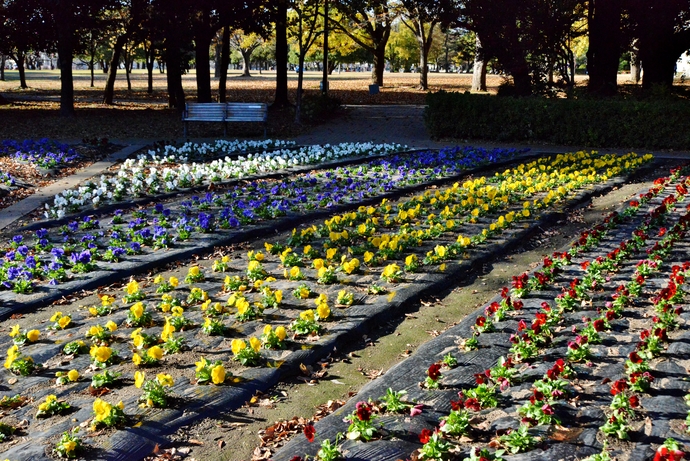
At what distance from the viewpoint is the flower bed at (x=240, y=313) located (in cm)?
424

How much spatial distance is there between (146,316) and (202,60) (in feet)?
59.5

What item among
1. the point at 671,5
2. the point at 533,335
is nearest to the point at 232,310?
the point at 533,335

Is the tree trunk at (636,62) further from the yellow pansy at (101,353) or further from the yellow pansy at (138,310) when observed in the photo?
the yellow pansy at (101,353)

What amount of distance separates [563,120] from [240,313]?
12.8 metres

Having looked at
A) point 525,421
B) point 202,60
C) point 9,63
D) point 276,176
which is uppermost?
point 9,63

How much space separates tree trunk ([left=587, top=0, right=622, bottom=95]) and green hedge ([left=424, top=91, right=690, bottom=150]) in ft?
12.4

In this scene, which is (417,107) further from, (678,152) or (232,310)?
(232,310)

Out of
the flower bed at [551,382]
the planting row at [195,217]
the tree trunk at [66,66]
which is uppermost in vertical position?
the tree trunk at [66,66]

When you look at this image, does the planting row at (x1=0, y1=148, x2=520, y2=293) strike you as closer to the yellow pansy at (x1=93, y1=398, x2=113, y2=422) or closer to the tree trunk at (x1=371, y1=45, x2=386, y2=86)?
the yellow pansy at (x1=93, y1=398, x2=113, y2=422)

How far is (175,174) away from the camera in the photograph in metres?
11.6

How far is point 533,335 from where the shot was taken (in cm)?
457

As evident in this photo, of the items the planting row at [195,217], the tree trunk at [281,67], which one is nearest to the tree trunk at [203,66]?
the tree trunk at [281,67]

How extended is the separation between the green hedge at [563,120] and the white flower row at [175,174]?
3162 millimetres

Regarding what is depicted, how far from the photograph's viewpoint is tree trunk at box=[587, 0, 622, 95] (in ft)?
63.7
